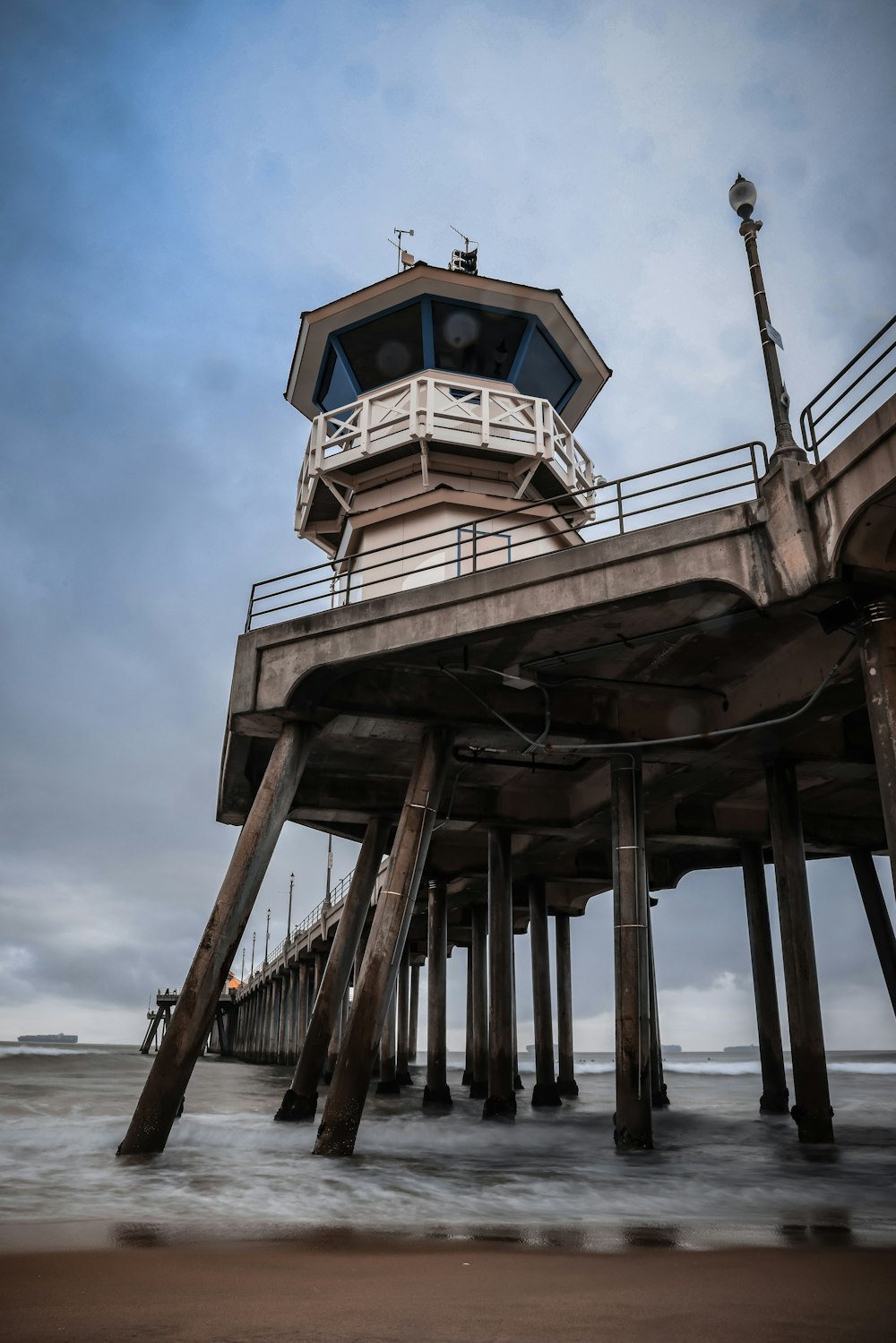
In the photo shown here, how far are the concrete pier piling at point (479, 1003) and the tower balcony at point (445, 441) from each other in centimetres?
1587

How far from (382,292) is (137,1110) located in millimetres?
16489

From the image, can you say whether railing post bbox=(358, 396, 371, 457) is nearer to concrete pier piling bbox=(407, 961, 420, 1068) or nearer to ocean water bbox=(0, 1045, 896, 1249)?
ocean water bbox=(0, 1045, 896, 1249)

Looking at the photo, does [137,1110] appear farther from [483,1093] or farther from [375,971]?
[483,1093]

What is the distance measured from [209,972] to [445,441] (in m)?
11.5

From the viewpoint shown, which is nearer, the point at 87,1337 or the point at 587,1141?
the point at 87,1337

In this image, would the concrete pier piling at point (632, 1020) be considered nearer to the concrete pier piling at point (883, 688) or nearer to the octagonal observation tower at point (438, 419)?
the concrete pier piling at point (883, 688)

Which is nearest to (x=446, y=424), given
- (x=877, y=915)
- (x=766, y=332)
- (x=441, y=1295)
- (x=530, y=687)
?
(x=530, y=687)

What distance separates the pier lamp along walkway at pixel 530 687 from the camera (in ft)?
38.9

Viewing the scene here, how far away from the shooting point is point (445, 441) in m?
19.4

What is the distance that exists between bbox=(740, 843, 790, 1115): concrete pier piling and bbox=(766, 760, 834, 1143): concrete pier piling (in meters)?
6.01

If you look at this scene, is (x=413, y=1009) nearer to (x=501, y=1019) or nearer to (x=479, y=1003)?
(x=479, y=1003)

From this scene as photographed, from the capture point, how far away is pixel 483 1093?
2861 cm

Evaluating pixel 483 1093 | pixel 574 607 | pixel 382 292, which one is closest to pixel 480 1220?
pixel 574 607

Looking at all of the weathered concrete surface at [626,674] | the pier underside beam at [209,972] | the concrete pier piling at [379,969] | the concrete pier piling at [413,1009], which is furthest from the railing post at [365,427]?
the concrete pier piling at [413,1009]
